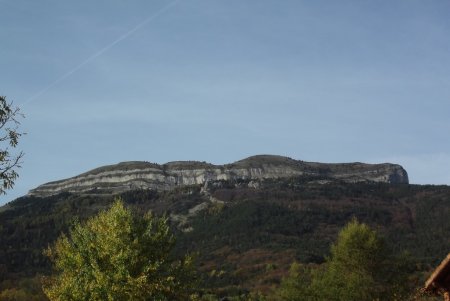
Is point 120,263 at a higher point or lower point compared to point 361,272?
higher

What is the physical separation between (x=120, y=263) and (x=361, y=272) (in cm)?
2988

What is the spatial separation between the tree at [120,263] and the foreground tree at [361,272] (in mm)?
23879

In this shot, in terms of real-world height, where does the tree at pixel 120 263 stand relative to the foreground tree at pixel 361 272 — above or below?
above

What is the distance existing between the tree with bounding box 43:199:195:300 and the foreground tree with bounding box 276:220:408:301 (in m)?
23.9

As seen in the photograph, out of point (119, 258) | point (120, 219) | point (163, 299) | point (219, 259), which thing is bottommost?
point (219, 259)

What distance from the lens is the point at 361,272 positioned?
5194cm

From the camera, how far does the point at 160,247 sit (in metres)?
31.1

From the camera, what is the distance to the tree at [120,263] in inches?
1104

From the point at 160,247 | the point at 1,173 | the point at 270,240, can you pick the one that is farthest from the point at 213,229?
the point at 1,173

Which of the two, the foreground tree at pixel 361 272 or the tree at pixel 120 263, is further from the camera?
the foreground tree at pixel 361 272

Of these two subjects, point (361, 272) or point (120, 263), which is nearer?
point (120, 263)

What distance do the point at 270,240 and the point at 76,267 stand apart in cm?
14500

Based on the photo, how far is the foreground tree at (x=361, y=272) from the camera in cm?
5006

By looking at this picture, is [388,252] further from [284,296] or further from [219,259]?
[219,259]
